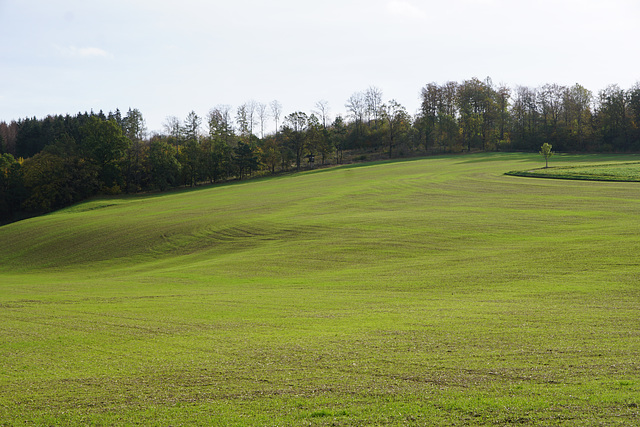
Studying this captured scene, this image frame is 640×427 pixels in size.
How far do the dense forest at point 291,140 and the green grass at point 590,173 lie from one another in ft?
146

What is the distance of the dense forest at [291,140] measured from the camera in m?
86.8

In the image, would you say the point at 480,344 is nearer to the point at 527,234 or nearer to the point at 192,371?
the point at 192,371

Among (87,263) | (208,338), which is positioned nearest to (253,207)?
(87,263)

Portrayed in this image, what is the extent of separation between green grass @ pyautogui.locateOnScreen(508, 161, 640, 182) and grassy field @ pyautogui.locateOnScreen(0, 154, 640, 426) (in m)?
17.4

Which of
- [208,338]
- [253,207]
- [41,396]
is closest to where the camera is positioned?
[41,396]

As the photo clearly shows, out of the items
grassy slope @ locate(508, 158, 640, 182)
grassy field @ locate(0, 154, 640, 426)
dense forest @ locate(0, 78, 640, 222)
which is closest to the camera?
grassy field @ locate(0, 154, 640, 426)

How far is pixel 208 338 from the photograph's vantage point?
1440cm

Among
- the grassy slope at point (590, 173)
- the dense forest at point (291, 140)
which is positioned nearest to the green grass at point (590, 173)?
the grassy slope at point (590, 173)

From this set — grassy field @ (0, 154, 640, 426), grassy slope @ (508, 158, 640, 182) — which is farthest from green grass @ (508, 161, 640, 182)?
grassy field @ (0, 154, 640, 426)

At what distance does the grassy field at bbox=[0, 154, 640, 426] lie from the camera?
938cm

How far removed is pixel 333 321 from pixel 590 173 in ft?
191

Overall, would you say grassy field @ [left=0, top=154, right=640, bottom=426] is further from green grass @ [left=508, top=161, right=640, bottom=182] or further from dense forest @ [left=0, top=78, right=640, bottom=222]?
dense forest @ [left=0, top=78, right=640, bottom=222]

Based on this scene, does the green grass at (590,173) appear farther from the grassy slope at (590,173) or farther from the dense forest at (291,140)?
the dense forest at (291,140)

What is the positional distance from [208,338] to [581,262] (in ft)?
62.7
